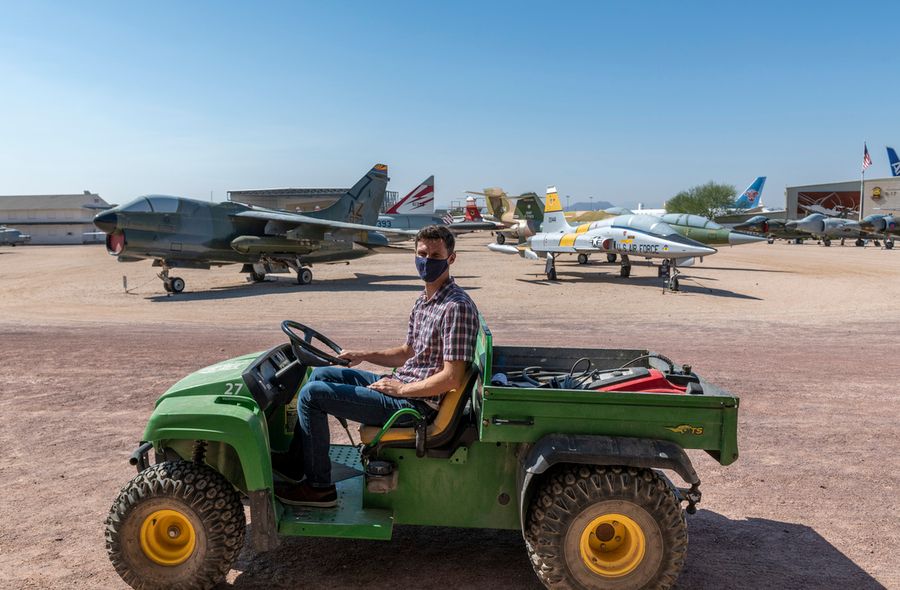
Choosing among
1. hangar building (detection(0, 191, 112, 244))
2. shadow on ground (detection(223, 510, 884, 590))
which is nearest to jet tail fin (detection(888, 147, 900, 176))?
shadow on ground (detection(223, 510, 884, 590))

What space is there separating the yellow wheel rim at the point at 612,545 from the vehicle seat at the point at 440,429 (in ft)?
3.07

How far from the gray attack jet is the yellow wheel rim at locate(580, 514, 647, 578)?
18718 mm

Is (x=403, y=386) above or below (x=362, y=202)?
below

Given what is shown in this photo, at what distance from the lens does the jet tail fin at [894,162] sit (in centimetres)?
6259

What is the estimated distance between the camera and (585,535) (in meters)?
3.63

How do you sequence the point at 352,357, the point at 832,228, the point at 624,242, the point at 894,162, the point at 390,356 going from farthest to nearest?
the point at 894,162
the point at 832,228
the point at 624,242
the point at 390,356
the point at 352,357

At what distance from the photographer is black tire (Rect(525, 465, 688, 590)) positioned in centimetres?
360

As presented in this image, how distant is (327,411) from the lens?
387cm

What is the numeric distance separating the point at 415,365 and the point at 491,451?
713 mm

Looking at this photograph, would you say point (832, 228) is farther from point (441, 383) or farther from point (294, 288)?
point (441, 383)

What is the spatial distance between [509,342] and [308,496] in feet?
27.2

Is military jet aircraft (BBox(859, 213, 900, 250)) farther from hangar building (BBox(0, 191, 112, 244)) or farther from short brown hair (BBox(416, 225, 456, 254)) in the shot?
hangar building (BBox(0, 191, 112, 244))

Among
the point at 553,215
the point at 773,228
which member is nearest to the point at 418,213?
the point at 553,215

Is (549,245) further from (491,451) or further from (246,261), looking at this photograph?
(491,451)
